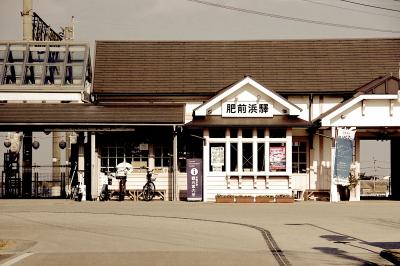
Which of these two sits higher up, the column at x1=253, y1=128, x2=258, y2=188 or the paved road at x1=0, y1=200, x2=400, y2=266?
the column at x1=253, y1=128, x2=258, y2=188

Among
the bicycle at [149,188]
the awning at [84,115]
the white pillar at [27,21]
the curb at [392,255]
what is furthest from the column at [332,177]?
the white pillar at [27,21]

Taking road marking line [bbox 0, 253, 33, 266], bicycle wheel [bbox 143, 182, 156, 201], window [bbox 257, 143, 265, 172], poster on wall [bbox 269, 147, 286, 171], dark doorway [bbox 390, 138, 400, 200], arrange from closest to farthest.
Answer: road marking line [bbox 0, 253, 33, 266]
poster on wall [bbox 269, 147, 286, 171]
window [bbox 257, 143, 265, 172]
bicycle wheel [bbox 143, 182, 156, 201]
dark doorway [bbox 390, 138, 400, 200]

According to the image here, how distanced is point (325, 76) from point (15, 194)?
15719mm

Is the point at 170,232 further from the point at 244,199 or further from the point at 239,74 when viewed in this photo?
the point at 239,74

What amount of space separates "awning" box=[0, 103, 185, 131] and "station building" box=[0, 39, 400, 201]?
0.04 meters

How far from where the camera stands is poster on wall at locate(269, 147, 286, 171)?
1226 inches

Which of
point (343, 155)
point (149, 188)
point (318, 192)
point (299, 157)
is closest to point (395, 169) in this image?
point (318, 192)

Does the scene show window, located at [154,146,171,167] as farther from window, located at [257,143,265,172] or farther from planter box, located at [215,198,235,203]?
window, located at [257,143,265,172]

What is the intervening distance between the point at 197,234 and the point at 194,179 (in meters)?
13.4

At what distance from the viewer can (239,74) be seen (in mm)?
34781

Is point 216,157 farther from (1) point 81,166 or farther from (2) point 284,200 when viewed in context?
(1) point 81,166

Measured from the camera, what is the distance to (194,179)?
103 ft

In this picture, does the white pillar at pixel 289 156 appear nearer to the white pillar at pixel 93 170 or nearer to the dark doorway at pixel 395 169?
the dark doorway at pixel 395 169

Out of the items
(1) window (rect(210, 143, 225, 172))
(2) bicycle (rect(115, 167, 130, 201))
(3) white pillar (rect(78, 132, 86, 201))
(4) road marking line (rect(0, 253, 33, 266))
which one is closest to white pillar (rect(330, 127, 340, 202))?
(1) window (rect(210, 143, 225, 172))
